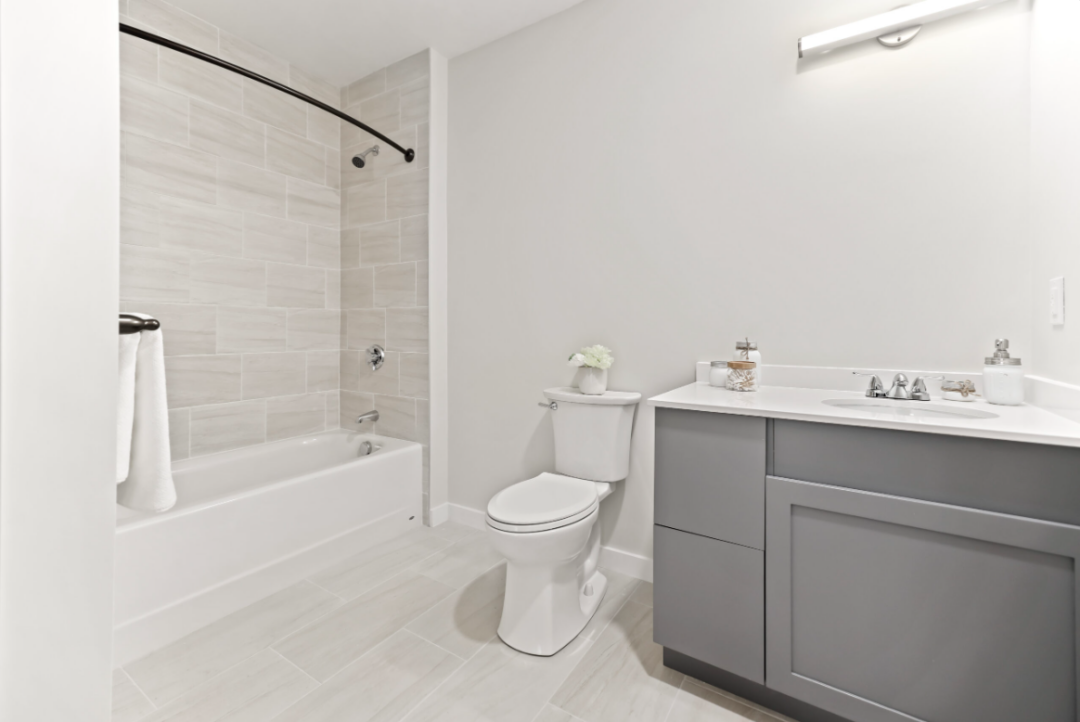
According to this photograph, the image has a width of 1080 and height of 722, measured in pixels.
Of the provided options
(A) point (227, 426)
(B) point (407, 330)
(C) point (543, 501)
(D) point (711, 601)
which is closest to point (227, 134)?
(B) point (407, 330)

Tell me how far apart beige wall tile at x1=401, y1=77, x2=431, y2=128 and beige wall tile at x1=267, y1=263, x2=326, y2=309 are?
0.98m

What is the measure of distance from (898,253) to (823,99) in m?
0.59

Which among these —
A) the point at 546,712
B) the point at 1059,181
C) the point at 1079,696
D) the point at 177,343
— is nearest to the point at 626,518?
the point at 546,712

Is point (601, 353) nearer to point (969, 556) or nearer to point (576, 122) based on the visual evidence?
point (576, 122)

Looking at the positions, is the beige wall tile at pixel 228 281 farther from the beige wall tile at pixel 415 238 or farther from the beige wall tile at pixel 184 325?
the beige wall tile at pixel 415 238

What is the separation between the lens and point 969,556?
3.41ft

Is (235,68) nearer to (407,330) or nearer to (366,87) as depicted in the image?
(366,87)

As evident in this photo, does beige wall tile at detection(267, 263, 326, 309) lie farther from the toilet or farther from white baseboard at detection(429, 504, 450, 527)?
the toilet

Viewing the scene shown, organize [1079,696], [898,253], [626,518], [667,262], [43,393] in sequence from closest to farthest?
[43,393] < [1079,696] < [898,253] < [667,262] < [626,518]

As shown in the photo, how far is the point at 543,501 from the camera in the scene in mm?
1696

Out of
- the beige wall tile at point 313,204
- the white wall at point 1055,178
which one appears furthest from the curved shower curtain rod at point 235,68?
the white wall at point 1055,178

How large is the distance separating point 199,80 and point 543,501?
248 centimetres

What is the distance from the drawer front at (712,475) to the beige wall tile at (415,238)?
1.62 metres

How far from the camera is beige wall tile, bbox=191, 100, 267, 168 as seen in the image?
7.43 ft
